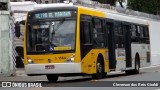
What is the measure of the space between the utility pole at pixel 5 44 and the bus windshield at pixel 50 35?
660cm

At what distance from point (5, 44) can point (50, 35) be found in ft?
24.5

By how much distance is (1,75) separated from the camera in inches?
1112

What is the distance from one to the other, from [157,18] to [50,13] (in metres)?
36.0

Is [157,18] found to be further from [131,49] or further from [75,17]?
[75,17]

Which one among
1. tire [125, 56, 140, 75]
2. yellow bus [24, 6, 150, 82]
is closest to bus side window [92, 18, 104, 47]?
yellow bus [24, 6, 150, 82]

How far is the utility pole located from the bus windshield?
660 centimetres

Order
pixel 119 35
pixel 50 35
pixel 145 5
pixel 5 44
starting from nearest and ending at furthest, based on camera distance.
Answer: pixel 50 35 < pixel 119 35 < pixel 5 44 < pixel 145 5

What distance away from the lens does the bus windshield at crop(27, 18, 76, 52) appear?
21.5 meters

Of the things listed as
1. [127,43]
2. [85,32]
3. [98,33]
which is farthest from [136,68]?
[85,32]

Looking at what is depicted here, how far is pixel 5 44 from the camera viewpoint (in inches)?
1125

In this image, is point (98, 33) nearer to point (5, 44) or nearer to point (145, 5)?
point (5, 44)

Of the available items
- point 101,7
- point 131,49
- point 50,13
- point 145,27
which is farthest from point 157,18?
point 50,13

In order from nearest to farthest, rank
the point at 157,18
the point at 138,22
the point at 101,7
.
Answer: the point at 138,22, the point at 101,7, the point at 157,18

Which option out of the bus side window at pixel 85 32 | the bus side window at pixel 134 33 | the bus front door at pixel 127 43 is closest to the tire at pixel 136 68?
the bus side window at pixel 134 33
